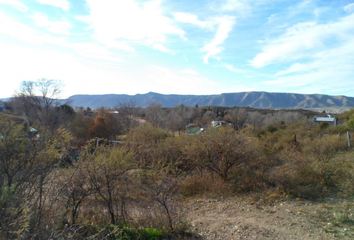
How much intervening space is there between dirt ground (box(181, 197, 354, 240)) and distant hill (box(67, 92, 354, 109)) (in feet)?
241

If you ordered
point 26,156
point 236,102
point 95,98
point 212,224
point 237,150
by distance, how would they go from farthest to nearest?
point 95,98 < point 236,102 < point 237,150 < point 212,224 < point 26,156

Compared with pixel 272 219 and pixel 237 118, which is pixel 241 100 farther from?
pixel 272 219

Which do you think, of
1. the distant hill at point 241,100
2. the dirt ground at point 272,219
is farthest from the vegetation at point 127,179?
the distant hill at point 241,100

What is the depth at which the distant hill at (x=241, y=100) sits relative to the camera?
84.6 metres

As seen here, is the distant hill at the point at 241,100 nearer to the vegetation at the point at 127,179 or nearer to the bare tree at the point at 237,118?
the bare tree at the point at 237,118

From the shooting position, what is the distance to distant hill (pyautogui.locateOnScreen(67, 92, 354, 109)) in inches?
3331

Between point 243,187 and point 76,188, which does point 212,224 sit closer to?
point 243,187

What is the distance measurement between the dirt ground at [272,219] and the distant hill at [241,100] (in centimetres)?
7335

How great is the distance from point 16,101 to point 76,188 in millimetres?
33277

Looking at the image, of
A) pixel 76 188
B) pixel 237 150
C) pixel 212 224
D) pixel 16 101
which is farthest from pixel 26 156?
pixel 16 101

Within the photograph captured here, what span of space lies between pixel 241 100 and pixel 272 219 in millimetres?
98564

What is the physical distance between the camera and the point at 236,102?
9931 centimetres

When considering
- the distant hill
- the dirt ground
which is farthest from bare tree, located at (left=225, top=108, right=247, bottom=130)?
the distant hill

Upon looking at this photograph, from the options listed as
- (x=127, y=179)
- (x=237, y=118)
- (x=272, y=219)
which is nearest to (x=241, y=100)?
(x=237, y=118)
